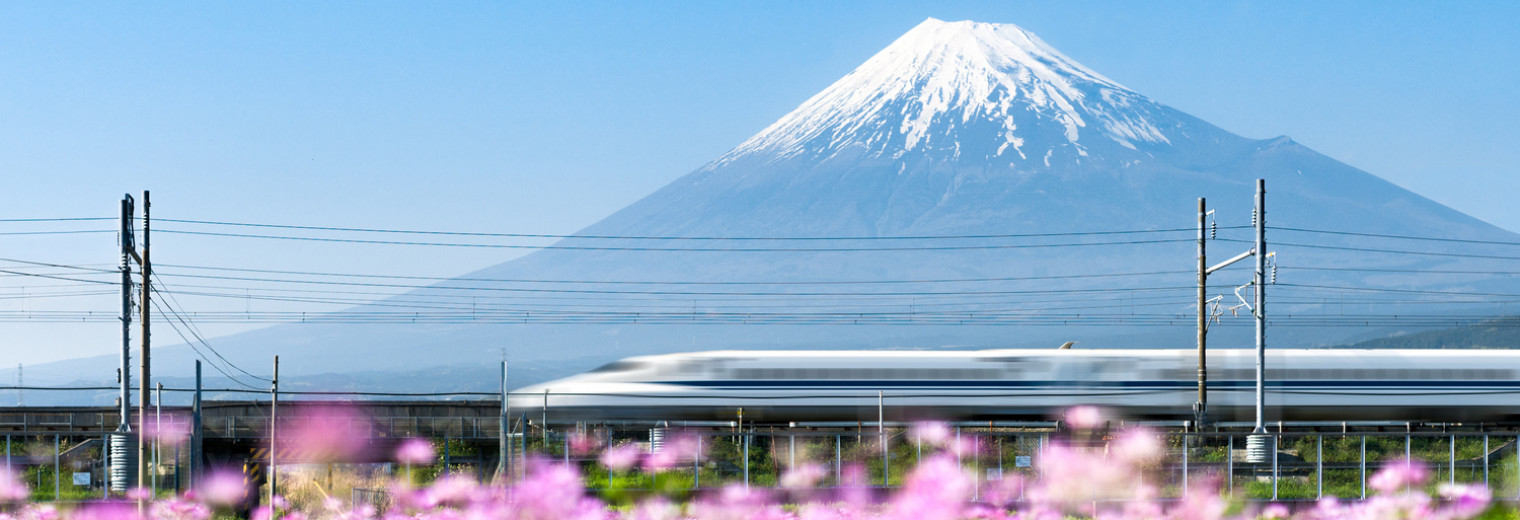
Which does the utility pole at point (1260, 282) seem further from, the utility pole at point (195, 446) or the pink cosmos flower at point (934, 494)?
the pink cosmos flower at point (934, 494)

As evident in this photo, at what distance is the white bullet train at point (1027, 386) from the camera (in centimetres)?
3962

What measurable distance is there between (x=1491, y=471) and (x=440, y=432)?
1075 inches

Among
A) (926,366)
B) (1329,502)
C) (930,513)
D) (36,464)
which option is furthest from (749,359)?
(930,513)

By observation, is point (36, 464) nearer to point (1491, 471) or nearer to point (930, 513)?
point (1491, 471)

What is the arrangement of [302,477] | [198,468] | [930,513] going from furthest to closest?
[302,477] < [198,468] < [930,513]

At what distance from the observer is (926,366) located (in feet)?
138

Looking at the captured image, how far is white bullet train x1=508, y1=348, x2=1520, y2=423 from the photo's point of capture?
39.6 metres

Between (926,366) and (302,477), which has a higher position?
(926,366)

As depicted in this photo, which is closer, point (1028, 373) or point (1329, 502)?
point (1329, 502)

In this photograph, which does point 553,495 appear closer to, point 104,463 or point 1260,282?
point 104,463

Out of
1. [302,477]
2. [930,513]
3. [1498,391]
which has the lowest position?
[302,477]

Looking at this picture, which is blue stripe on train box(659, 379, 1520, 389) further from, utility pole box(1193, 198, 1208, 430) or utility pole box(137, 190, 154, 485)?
utility pole box(137, 190, 154, 485)

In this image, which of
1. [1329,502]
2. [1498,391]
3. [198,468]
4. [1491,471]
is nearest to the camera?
[1329,502]

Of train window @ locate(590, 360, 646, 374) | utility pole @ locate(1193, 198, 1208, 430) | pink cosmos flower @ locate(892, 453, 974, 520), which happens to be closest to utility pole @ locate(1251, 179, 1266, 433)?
utility pole @ locate(1193, 198, 1208, 430)
